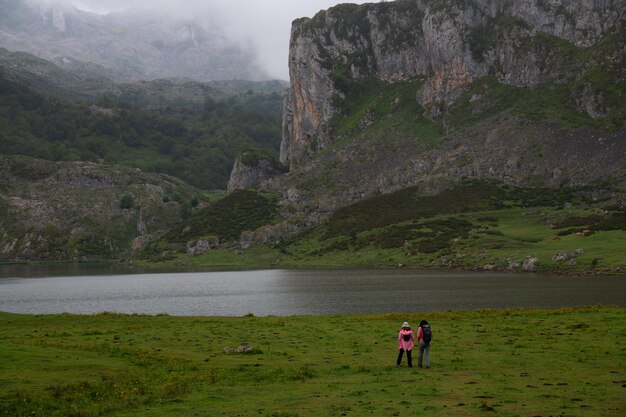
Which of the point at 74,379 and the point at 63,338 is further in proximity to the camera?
the point at 63,338

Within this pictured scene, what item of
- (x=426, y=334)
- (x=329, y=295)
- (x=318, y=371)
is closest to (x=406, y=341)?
(x=426, y=334)

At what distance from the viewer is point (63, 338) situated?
2026 inches

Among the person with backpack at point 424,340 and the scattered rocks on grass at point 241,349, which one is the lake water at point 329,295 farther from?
the person with backpack at point 424,340

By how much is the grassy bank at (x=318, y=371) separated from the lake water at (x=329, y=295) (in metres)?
28.2

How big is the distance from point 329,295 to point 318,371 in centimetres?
6949

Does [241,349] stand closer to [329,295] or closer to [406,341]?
[406,341]

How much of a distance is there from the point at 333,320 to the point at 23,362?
33641mm

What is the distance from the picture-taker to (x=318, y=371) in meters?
36.6

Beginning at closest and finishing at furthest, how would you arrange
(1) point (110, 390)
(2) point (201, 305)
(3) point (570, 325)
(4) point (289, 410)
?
1. (4) point (289, 410)
2. (1) point (110, 390)
3. (3) point (570, 325)
4. (2) point (201, 305)

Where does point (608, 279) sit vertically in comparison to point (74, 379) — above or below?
above

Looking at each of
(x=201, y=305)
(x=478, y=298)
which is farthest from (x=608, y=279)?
(x=201, y=305)

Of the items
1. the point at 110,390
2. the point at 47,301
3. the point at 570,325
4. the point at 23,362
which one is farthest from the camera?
the point at 47,301

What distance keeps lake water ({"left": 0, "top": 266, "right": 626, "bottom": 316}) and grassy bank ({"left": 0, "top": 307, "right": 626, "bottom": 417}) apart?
28.2 metres

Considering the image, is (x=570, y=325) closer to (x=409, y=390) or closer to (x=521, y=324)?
(x=521, y=324)
